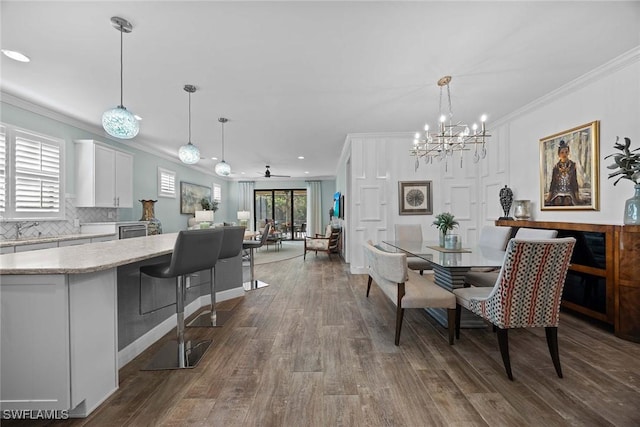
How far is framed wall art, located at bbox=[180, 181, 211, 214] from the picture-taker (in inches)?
311

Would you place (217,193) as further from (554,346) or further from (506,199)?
(554,346)

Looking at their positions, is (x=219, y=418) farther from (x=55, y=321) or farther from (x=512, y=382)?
(x=512, y=382)

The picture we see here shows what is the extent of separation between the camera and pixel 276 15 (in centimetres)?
207

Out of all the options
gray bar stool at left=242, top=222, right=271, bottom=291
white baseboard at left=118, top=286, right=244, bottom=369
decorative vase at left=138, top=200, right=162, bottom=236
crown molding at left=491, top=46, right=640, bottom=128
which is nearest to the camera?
white baseboard at left=118, top=286, right=244, bottom=369

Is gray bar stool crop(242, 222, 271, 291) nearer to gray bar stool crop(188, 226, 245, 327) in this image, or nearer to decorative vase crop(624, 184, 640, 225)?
gray bar stool crop(188, 226, 245, 327)

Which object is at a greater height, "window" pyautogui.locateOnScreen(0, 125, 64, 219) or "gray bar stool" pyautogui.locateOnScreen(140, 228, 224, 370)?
"window" pyautogui.locateOnScreen(0, 125, 64, 219)

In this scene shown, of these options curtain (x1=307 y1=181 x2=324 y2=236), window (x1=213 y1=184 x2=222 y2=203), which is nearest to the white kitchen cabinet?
window (x1=213 y1=184 x2=222 y2=203)

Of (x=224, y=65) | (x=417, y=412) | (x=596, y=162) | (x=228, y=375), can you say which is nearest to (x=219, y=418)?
(x=228, y=375)

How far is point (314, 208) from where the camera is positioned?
11117mm

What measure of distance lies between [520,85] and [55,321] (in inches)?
181

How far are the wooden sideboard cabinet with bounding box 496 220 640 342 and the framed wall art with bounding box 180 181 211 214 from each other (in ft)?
26.3

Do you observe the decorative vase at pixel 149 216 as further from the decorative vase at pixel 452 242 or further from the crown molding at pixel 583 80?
the crown molding at pixel 583 80

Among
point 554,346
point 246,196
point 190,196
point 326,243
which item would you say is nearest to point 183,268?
point 554,346

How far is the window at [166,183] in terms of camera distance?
6773mm
